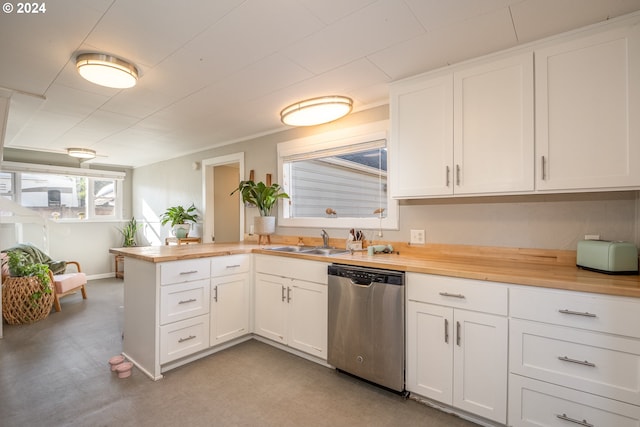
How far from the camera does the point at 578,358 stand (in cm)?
151

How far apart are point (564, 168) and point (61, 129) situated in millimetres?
5169

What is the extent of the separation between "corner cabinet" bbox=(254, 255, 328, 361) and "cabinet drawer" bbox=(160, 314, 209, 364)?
0.54 meters

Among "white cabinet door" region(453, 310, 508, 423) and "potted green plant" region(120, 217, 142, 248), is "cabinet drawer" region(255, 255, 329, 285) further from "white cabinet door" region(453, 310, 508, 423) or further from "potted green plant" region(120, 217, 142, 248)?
"potted green plant" region(120, 217, 142, 248)

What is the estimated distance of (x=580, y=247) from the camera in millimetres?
1812

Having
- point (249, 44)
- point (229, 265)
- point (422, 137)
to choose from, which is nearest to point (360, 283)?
point (422, 137)

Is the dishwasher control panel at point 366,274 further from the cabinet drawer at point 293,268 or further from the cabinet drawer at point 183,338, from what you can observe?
the cabinet drawer at point 183,338

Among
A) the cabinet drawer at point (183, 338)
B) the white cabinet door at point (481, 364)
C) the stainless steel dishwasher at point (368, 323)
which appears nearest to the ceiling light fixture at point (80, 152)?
the cabinet drawer at point (183, 338)

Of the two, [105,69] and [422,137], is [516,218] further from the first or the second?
[105,69]

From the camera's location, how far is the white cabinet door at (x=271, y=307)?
2.78 meters

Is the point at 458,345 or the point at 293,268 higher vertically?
the point at 293,268

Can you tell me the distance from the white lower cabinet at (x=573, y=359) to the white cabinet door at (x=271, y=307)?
177 centimetres

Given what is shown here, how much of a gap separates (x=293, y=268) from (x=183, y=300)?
3.07 ft

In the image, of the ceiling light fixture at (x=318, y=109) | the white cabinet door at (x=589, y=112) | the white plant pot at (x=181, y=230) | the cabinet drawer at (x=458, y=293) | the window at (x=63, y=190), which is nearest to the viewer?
the white cabinet door at (x=589, y=112)

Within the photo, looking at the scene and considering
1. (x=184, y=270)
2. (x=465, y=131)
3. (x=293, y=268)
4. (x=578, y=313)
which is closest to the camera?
(x=578, y=313)
